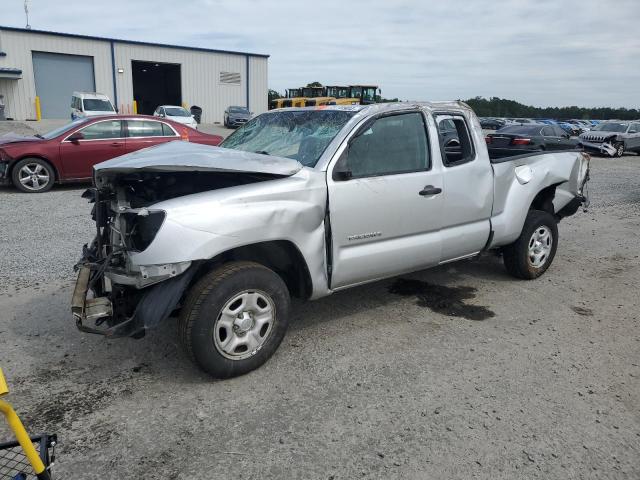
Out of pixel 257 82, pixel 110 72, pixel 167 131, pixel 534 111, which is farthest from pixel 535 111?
pixel 167 131

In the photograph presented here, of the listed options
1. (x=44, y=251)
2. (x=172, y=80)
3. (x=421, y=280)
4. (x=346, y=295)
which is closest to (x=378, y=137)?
(x=346, y=295)

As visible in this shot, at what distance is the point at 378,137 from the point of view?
A: 419 cm

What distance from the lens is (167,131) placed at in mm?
11477

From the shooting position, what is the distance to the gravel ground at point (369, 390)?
9.06 feet

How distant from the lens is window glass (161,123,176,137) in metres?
11.5

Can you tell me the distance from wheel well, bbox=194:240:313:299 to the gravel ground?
51 centimetres

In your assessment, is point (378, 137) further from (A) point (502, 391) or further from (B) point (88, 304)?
(B) point (88, 304)

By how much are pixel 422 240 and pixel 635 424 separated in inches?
77.1

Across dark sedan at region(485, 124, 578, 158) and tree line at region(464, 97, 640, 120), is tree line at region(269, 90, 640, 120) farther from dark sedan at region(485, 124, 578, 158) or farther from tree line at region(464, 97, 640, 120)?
dark sedan at region(485, 124, 578, 158)


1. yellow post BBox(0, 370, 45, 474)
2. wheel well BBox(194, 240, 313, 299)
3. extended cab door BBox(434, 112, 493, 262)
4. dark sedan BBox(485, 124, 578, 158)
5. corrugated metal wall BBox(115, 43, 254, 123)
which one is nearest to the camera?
yellow post BBox(0, 370, 45, 474)

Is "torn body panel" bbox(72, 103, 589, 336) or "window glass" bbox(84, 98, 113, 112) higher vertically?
"window glass" bbox(84, 98, 113, 112)

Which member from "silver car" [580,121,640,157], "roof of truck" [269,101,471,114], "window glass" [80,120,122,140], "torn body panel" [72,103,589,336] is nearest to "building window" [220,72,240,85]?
"silver car" [580,121,640,157]

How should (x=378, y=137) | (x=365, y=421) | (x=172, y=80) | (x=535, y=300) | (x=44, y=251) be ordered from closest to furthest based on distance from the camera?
(x=365, y=421) < (x=378, y=137) < (x=535, y=300) < (x=44, y=251) < (x=172, y=80)

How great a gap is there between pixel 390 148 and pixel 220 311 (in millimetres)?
1928
